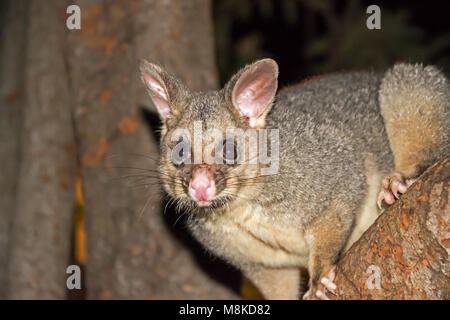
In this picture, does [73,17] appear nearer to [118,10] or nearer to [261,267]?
[118,10]

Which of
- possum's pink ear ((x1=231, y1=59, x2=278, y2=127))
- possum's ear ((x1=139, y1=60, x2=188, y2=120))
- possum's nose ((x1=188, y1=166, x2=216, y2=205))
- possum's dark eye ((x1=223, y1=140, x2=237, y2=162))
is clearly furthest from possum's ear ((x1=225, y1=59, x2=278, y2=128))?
possum's nose ((x1=188, y1=166, x2=216, y2=205))

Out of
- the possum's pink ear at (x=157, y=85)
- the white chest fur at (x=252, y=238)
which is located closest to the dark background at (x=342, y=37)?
the possum's pink ear at (x=157, y=85)

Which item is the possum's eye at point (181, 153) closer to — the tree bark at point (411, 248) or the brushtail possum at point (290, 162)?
the brushtail possum at point (290, 162)

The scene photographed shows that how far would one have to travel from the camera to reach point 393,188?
350 centimetres

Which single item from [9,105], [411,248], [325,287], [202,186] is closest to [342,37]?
[9,105]

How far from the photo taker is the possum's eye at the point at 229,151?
141 inches

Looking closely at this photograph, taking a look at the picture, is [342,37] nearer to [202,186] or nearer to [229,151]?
[229,151]

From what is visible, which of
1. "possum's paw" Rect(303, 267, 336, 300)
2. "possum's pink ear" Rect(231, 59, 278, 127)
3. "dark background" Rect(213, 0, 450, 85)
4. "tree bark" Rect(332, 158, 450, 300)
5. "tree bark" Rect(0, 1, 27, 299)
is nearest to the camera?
"tree bark" Rect(332, 158, 450, 300)

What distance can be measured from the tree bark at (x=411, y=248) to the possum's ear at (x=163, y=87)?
5.30ft

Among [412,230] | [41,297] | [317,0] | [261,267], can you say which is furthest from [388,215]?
[317,0]

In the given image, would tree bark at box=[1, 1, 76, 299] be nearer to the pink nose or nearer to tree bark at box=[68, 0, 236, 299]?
tree bark at box=[68, 0, 236, 299]

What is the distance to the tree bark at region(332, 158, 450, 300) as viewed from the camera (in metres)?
2.46

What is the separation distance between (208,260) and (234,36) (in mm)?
7532

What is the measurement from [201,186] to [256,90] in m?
0.73
